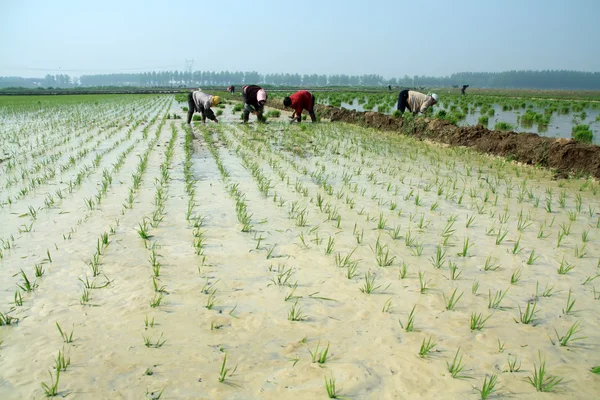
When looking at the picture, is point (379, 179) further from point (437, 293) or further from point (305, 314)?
point (305, 314)

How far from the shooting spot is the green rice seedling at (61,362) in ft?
5.81

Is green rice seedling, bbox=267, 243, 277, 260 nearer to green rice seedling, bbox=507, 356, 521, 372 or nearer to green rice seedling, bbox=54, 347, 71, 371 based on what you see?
green rice seedling, bbox=54, 347, 71, 371

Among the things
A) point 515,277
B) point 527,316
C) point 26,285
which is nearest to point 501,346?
point 527,316

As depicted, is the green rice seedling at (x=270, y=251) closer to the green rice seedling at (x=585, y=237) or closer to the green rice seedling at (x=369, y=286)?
the green rice seedling at (x=369, y=286)

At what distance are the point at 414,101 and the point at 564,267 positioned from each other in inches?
354

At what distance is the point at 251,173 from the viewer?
582 centimetres

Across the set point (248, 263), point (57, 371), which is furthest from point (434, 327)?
point (57, 371)

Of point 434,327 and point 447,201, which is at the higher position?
point 447,201

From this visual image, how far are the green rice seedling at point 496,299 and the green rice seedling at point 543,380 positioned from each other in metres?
0.56

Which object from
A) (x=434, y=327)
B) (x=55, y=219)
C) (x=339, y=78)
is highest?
(x=339, y=78)

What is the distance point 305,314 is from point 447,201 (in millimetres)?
2960

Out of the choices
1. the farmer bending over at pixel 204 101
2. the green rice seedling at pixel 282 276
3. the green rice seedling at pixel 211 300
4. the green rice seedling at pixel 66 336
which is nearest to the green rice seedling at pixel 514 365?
the green rice seedling at pixel 282 276

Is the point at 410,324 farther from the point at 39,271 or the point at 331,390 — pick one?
the point at 39,271

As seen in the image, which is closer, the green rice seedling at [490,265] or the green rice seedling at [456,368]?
the green rice seedling at [456,368]
